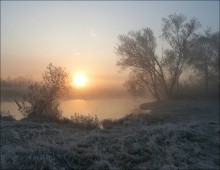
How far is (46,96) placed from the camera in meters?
23.2

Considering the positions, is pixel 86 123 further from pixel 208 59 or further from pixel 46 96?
pixel 208 59

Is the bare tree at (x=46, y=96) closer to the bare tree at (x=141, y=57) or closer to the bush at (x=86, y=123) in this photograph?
the bush at (x=86, y=123)

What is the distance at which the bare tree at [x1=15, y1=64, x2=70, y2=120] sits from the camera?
22.8 m

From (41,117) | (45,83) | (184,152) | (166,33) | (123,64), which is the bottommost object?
(184,152)

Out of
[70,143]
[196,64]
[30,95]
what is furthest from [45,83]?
[196,64]

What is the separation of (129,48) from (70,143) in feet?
95.8

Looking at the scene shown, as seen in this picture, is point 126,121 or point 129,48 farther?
point 129,48

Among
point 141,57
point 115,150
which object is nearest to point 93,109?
point 141,57

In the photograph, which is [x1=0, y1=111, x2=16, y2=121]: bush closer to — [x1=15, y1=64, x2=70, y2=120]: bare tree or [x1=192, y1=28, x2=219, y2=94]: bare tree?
[x1=15, y1=64, x2=70, y2=120]: bare tree

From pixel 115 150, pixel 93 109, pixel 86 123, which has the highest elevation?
pixel 93 109

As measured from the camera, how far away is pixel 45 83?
23.6 metres

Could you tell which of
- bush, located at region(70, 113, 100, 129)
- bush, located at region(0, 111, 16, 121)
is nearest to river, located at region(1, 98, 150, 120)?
bush, located at region(0, 111, 16, 121)

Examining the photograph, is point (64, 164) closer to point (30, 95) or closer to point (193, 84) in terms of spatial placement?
point (30, 95)

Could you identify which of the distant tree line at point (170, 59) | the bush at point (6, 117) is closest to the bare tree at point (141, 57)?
the distant tree line at point (170, 59)
